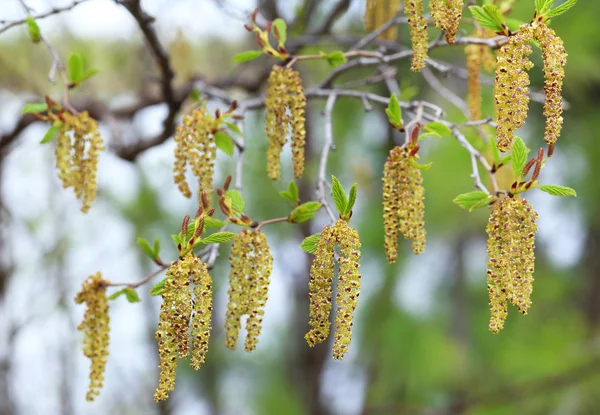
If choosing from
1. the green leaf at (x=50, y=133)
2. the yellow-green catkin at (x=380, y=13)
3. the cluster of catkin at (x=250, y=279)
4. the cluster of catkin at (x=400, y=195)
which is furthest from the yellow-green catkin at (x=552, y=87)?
the green leaf at (x=50, y=133)

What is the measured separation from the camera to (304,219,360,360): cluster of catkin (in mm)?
966

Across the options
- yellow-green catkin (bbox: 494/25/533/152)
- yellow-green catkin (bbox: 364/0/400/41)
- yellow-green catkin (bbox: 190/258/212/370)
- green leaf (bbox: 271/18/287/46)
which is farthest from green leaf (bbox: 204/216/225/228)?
yellow-green catkin (bbox: 364/0/400/41)

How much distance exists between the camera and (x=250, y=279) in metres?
1.09

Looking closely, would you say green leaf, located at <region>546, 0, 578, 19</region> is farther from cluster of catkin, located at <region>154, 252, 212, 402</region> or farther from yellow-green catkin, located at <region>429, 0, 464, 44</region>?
cluster of catkin, located at <region>154, 252, 212, 402</region>

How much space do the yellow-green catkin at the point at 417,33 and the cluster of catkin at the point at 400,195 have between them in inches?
5.6

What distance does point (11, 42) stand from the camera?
3.99 meters

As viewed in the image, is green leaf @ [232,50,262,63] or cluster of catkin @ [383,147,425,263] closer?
cluster of catkin @ [383,147,425,263]

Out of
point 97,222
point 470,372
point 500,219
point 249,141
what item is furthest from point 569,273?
point 500,219

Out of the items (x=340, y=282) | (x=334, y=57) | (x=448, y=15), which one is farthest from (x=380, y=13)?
(x=340, y=282)

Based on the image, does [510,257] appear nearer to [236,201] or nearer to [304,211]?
[304,211]

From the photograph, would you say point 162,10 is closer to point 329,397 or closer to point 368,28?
point 368,28

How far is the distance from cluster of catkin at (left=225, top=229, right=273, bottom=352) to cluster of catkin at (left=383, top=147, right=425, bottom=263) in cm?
20

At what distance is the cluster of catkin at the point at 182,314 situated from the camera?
99 centimetres

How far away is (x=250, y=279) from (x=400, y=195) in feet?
0.90
